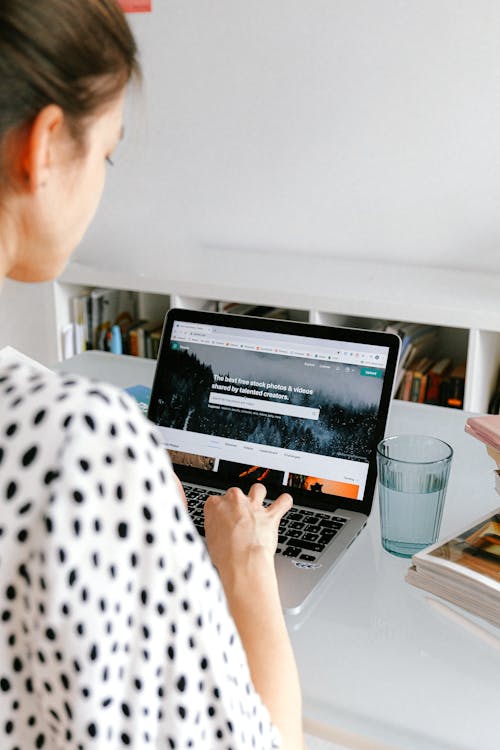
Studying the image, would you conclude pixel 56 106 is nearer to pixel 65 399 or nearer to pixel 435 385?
pixel 65 399

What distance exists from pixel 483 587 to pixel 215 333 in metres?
0.60

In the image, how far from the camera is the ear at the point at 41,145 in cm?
53

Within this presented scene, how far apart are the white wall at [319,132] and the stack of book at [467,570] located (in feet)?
6.42

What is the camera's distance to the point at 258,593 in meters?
0.76

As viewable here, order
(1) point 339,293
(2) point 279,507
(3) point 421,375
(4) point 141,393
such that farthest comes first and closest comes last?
1. (3) point 421,375
2. (1) point 339,293
3. (4) point 141,393
4. (2) point 279,507

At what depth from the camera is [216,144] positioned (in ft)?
9.84

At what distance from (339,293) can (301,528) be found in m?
1.63

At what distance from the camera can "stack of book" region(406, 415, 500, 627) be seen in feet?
2.80

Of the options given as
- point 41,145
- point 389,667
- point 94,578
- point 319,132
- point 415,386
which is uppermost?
point 319,132

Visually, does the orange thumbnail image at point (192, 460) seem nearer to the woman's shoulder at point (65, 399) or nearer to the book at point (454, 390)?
the woman's shoulder at point (65, 399)

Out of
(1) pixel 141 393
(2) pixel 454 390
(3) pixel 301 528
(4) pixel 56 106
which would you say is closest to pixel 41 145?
(4) pixel 56 106

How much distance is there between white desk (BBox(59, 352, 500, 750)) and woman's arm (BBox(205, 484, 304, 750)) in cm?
10

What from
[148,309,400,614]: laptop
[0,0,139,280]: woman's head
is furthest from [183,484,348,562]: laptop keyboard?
[0,0,139,280]: woman's head

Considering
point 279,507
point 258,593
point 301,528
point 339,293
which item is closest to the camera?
point 258,593
